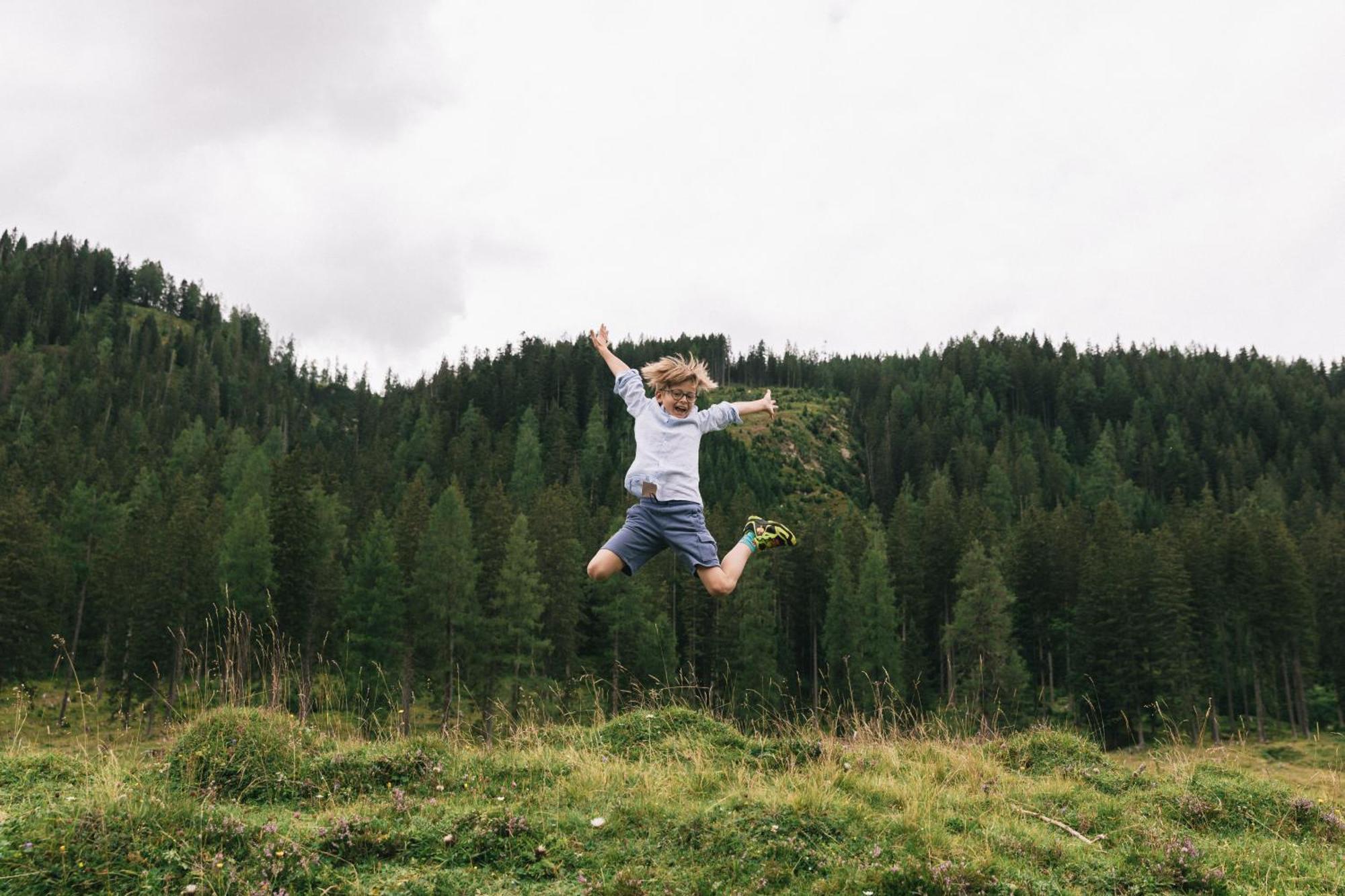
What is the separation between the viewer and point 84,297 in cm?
18500

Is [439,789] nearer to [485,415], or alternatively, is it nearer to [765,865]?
[765,865]

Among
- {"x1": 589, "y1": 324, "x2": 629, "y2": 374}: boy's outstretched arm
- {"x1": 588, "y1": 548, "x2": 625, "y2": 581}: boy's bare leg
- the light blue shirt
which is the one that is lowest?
{"x1": 588, "y1": 548, "x2": 625, "y2": 581}: boy's bare leg

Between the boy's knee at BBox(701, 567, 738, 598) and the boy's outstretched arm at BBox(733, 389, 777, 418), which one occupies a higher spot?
the boy's outstretched arm at BBox(733, 389, 777, 418)

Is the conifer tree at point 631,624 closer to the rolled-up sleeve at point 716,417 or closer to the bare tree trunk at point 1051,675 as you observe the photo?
the bare tree trunk at point 1051,675

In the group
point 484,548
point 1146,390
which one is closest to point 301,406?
point 484,548

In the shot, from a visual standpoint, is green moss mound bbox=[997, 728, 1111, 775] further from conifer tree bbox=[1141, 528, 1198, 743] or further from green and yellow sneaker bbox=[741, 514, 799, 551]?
conifer tree bbox=[1141, 528, 1198, 743]

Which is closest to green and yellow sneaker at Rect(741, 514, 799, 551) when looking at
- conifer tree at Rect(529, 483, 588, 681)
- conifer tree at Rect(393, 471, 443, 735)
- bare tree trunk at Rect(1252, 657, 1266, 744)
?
conifer tree at Rect(393, 471, 443, 735)

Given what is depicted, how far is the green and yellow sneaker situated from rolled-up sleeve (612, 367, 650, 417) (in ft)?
5.34

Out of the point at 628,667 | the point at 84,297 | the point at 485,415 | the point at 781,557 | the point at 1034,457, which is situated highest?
the point at 84,297

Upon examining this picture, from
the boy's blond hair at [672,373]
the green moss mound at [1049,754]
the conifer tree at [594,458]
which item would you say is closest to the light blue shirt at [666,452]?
the boy's blond hair at [672,373]

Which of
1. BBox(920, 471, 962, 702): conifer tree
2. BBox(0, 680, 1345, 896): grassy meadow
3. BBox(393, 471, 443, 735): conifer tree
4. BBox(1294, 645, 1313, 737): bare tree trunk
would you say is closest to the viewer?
BBox(0, 680, 1345, 896): grassy meadow

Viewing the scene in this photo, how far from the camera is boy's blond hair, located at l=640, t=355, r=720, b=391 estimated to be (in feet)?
24.8

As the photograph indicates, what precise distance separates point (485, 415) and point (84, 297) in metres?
123

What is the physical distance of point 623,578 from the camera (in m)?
48.6
